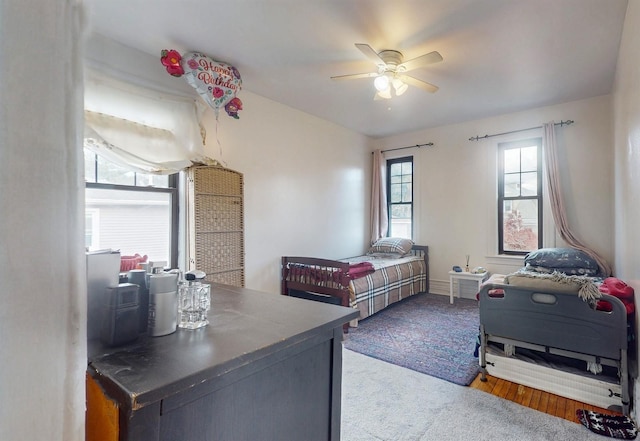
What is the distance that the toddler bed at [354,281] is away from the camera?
333 centimetres

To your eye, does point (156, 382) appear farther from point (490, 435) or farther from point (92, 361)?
point (490, 435)

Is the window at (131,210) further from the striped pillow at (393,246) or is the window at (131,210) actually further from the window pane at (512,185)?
the window pane at (512,185)

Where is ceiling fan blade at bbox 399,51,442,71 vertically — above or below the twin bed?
above

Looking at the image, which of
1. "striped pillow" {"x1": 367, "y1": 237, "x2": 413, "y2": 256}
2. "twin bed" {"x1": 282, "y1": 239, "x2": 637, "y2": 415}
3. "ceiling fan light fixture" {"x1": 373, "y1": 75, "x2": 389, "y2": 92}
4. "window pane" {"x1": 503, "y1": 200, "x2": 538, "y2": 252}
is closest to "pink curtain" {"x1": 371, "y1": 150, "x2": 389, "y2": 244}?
"striped pillow" {"x1": 367, "y1": 237, "x2": 413, "y2": 256}

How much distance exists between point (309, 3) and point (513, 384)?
2.99 meters

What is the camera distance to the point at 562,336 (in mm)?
2018

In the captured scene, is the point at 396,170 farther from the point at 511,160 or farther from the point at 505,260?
the point at 505,260

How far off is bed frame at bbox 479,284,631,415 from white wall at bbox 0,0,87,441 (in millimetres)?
2456

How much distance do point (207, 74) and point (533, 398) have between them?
3.38m

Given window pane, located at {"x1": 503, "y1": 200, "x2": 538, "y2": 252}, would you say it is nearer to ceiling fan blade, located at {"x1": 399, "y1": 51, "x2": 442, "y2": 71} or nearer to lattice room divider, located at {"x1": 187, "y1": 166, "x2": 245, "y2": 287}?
ceiling fan blade, located at {"x1": 399, "y1": 51, "x2": 442, "y2": 71}

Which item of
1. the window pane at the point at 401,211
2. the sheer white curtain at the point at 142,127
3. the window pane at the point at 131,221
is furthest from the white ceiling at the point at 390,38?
Answer: the window pane at the point at 401,211

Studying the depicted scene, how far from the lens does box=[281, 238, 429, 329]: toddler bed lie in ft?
10.9

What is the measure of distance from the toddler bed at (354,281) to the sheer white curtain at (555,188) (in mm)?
1821

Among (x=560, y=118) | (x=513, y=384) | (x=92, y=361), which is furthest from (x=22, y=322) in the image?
(x=560, y=118)
